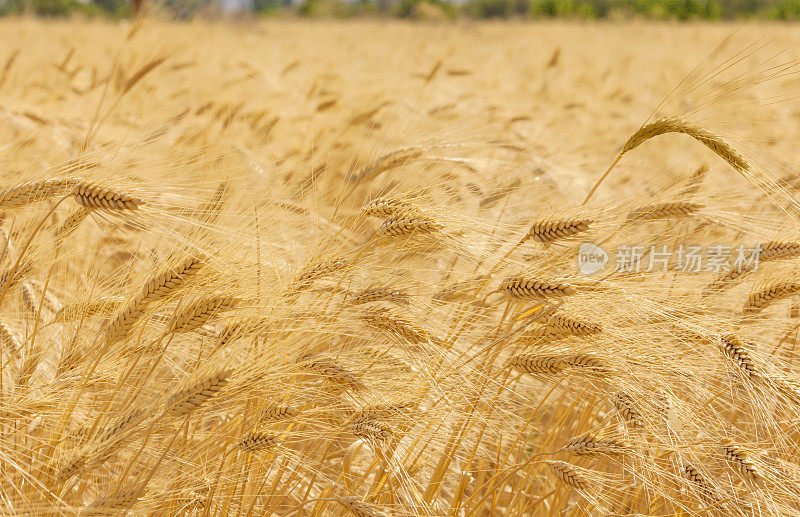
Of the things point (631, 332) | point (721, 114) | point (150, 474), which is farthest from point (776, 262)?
point (150, 474)

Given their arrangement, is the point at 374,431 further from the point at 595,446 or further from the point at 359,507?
the point at 595,446

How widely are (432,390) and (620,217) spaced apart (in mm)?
556

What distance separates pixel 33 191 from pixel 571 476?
1.11 metres

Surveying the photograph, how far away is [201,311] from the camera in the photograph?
1160 mm

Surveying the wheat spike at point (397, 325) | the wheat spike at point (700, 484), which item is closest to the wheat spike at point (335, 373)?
the wheat spike at point (397, 325)

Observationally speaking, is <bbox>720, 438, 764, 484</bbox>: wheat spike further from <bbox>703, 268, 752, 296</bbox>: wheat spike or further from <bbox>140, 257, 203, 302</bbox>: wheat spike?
<bbox>140, 257, 203, 302</bbox>: wheat spike

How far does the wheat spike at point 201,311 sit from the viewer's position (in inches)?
45.5

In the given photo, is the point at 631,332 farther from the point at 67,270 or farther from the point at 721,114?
the point at 67,270

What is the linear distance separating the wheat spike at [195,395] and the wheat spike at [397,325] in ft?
1.10

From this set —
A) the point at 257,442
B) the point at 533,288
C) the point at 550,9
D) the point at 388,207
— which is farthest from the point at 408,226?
the point at 550,9

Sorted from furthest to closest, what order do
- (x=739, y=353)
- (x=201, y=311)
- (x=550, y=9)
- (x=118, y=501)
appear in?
(x=550, y=9)
(x=739, y=353)
(x=201, y=311)
(x=118, y=501)

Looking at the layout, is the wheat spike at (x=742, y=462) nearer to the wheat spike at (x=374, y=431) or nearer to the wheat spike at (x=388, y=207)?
the wheat spike at (x=374, y=431)

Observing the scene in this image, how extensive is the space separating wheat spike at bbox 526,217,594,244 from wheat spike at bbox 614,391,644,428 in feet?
1.09

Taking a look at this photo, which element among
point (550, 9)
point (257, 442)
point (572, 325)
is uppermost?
point (572, 325)
